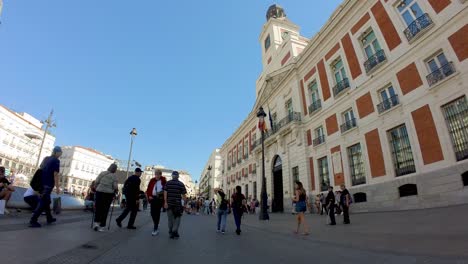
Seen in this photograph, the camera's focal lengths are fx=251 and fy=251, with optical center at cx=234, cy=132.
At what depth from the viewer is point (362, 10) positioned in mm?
16266

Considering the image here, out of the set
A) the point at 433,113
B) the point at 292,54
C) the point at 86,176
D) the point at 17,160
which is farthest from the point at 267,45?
the point at 86,176

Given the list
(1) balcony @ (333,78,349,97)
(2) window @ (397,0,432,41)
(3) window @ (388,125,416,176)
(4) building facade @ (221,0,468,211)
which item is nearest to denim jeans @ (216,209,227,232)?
(4) building facade @ (221,0,468,211)

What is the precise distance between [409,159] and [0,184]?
54.8 ft

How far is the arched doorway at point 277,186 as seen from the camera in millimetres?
24906

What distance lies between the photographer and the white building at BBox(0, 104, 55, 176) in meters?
46.0

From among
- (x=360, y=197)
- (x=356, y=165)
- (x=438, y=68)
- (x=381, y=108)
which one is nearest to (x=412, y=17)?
(x=438, y=68)

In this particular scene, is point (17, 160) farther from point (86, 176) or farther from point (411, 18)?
point (411, 18)

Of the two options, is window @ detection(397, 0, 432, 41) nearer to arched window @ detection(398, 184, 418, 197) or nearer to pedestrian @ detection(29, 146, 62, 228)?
arched window @ detection(398, 184, 418, 197)

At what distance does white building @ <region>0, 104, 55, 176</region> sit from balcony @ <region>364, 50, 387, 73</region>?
57170 mm

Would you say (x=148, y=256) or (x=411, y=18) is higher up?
(x=411, y=18)

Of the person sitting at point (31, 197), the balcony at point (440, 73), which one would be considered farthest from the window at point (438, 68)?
the person sitting at point (31, 197)

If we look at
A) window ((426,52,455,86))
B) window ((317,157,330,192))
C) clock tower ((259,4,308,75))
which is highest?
clock tower ((259,4,308,75))

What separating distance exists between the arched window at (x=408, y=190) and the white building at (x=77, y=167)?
2915 inches

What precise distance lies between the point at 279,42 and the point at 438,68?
22.0 meters
